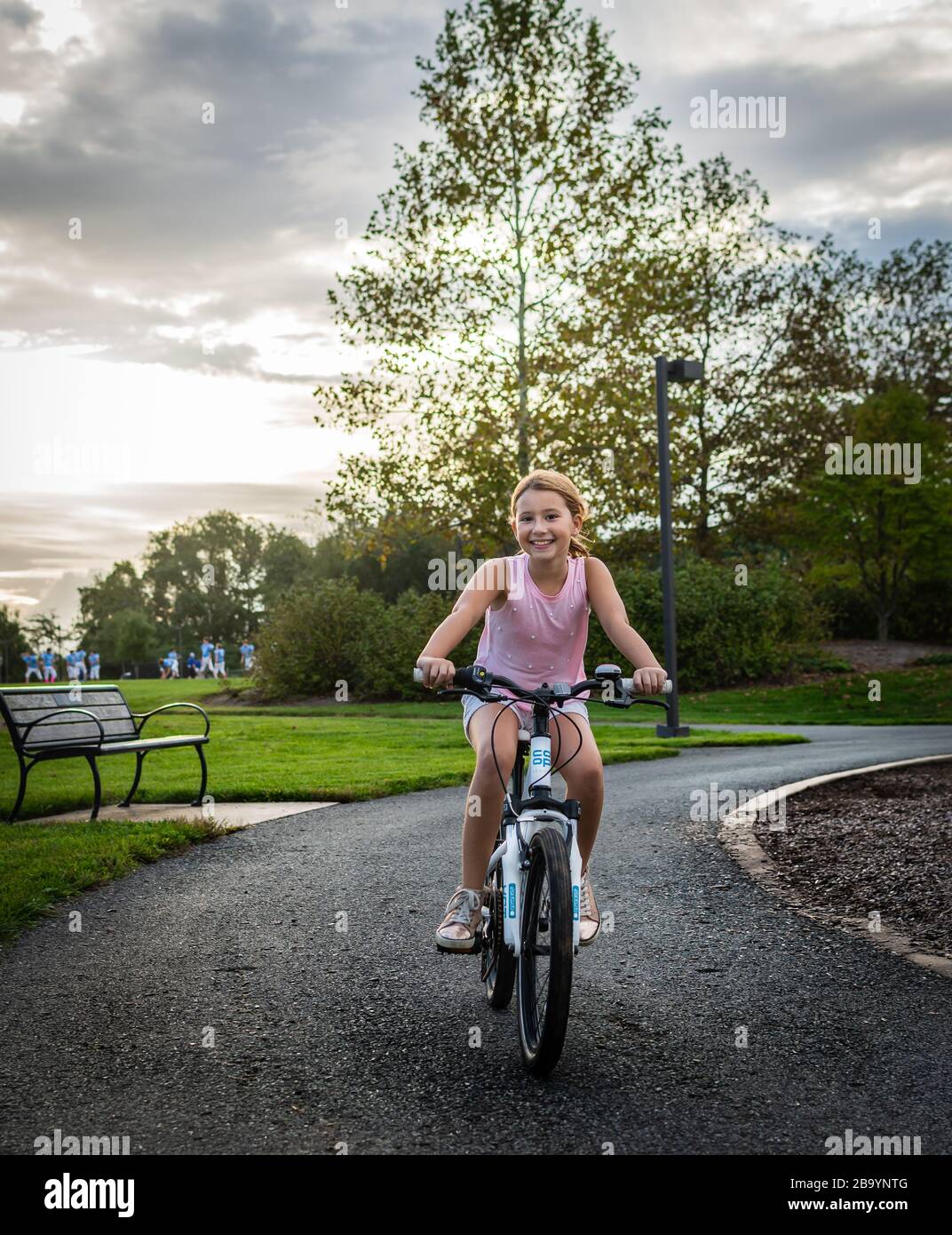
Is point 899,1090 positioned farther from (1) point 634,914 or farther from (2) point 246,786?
(2) point 246,786

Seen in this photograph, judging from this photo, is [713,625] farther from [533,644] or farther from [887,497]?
[533,644]

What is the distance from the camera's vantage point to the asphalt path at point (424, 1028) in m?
3.13

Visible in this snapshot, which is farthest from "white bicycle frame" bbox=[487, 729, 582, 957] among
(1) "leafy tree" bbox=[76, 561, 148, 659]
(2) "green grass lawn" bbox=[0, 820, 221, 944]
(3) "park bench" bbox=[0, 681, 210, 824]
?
(1) "leafy tree" bbox=[76, 561, 148, 659]

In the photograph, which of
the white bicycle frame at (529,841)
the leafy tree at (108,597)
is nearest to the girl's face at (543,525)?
the white bicycle frame at (529,841)

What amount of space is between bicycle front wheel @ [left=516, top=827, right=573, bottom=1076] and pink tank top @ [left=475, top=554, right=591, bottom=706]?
2.44ft

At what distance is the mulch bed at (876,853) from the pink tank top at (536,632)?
2077mm

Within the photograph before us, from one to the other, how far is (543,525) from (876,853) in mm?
3601

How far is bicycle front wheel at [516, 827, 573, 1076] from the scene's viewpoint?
334 centimetres

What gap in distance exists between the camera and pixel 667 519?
52.4 feet

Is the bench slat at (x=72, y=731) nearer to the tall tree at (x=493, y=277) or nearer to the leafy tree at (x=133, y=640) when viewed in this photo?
the tall tree at (x=493, y=277)

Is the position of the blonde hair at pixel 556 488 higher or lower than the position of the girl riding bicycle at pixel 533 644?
higher

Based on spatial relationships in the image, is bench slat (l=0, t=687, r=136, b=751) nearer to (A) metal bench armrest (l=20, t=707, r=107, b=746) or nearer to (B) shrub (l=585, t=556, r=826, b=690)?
(A) metal bench armrest (l=20, t=707, r=107, b=746)

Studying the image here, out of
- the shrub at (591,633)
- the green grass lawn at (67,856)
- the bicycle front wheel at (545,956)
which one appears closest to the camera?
the bicycle front wheel at (545,956)

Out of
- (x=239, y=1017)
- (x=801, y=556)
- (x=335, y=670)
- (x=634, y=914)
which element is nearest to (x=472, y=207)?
(x=335, y=670)
